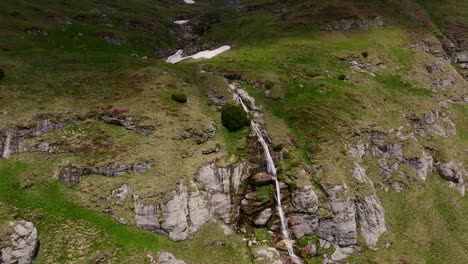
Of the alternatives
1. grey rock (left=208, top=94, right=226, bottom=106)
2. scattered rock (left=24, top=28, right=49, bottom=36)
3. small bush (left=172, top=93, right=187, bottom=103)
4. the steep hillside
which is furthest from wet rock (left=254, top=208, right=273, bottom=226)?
scattered rock (left=24, top=28, right=49, bottom=36)

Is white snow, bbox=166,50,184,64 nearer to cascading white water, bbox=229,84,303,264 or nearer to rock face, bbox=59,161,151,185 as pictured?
cascading white water, bbox=229,84,303,264

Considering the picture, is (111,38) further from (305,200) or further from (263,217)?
(305,200)

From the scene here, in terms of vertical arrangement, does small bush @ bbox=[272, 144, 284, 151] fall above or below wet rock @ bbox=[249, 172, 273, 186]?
above

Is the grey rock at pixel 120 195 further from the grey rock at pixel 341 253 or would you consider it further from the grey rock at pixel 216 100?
the grey rock at pixel 341 253

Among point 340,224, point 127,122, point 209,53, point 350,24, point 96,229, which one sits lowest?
point 340,224

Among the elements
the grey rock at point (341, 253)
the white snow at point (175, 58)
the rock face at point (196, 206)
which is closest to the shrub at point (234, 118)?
the rock face at point (196, 206)

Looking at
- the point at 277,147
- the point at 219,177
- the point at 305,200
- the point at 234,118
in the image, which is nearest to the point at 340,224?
the point at 305,200

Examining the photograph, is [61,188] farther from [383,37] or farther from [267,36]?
[383,37]
